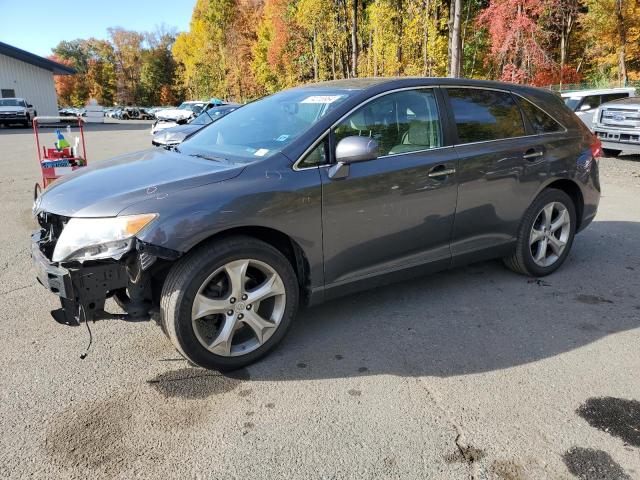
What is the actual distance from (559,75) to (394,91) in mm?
30638

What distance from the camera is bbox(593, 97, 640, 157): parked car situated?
11031mm

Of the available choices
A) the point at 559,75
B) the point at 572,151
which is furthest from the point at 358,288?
the point at 559,75

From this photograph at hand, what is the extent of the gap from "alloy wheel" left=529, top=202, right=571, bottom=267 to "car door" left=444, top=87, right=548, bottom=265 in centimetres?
30

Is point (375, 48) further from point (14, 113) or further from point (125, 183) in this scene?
point (125, 183)

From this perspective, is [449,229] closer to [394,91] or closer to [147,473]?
[394,91]

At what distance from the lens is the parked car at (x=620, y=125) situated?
36.2 feet

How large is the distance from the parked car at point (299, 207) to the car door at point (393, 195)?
10 mm

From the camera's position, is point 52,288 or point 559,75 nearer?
point 52,288

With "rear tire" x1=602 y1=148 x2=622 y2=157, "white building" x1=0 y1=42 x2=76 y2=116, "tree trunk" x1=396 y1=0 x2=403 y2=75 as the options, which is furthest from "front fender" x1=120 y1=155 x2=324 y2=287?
"white building" x1=0 y1=42 x2=76 y2=116

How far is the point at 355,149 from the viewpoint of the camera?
3.11 metres

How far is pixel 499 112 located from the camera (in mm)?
4199

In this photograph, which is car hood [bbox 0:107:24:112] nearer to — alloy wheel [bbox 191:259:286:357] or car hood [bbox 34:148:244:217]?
car hood [bbox 34:148:244:217]

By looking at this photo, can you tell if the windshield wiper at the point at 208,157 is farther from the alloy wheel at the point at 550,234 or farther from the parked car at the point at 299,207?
the alloy wheel at the point at 550,234

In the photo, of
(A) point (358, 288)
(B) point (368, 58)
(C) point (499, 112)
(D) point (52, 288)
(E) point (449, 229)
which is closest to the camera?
(D) point (52, 288)
